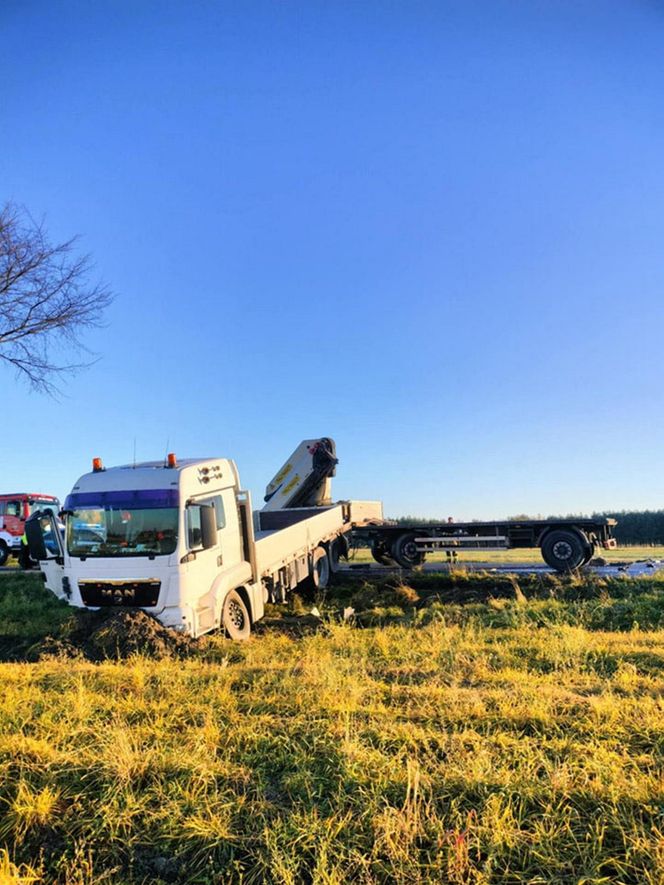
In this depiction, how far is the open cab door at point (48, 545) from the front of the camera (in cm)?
845

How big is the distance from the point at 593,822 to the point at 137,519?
6656mm

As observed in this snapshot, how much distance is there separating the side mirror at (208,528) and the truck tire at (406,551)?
930cm

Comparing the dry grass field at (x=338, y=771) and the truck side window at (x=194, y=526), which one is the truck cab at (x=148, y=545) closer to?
the truck side window at (x=194, y=526)

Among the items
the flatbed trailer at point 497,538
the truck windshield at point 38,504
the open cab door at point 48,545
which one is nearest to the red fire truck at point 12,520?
the truck windshield at point 38,504

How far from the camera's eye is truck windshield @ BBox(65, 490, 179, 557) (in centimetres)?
806

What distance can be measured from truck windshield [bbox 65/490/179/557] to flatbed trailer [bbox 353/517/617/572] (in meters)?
9.22

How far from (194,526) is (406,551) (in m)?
9.47

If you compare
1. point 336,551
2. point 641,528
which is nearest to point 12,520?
point 336,551

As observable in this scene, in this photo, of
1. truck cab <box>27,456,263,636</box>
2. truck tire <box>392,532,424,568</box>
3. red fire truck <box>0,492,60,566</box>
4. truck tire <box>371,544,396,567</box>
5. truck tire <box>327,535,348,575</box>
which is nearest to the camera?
truck cab <box>27,456,263,636</box>

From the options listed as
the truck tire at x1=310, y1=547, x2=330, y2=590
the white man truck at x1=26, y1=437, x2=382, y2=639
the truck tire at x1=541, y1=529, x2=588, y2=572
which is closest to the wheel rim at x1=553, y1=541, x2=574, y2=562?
the truck tire at x1=541, y1=529, x2=588, y2=572

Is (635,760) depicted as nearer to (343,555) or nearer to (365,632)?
(365,632)

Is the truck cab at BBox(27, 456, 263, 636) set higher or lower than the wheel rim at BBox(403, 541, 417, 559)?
higher

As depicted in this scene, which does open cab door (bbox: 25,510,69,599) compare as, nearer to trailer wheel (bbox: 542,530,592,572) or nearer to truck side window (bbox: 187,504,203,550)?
truck side window (bbox: 187,504,203,550)

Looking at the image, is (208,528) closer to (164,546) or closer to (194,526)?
(194,526)
